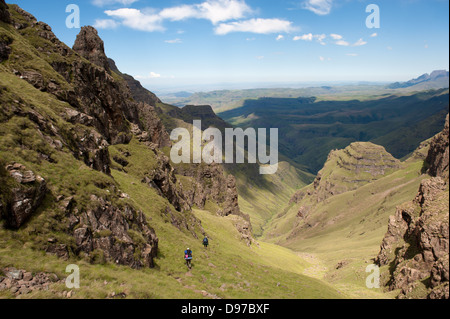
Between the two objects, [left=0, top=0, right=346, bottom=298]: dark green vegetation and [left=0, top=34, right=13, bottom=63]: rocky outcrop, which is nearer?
[left=0, top=0, right=346, bottom=298]: dark green vegetation

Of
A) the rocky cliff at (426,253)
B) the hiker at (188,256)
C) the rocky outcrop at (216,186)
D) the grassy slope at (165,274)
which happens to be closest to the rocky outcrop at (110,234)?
the grassy slope at (165,274)

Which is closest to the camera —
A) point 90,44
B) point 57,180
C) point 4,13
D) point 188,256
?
point 57,180

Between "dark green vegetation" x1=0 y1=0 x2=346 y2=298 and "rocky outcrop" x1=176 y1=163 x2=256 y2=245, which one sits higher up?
"dark green vegetation" x1=0 y1=0 x2=346 y2=298

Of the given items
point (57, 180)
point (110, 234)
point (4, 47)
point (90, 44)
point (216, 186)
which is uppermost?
point (90, 44)

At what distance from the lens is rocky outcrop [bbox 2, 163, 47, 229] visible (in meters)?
19.4

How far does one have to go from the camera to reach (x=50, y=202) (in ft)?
73.9

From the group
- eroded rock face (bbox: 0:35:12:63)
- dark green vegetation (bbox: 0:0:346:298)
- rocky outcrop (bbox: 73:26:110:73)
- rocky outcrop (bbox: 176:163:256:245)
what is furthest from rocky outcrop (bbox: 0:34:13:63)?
rocky outcrop (bbox: 176:163:256:245)

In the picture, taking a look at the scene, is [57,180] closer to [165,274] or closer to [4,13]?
[165,274]

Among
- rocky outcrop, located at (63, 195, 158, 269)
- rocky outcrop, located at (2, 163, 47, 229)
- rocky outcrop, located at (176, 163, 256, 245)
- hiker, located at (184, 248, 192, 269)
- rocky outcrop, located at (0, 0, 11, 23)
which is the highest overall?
rocky outcrop, located at (0, 0, 11, 23)

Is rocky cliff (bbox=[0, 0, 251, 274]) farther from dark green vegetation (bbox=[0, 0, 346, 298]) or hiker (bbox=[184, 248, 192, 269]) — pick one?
hiker (bbox=[184, 248, 192, 269])

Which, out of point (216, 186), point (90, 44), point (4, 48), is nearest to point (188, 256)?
point (4, 48)

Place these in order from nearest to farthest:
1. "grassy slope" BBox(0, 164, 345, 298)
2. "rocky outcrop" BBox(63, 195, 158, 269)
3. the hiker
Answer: "grassy slope" BBox(0, 164, 345, 298), "rocky outcrop" BBox(63, 195, 158, 269), the hiker

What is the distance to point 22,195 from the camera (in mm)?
20141
